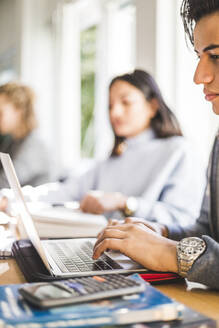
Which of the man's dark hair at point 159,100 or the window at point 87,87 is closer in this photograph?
the man's dark hair at point 159,100

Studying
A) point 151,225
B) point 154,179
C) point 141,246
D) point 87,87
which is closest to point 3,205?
point 154,179

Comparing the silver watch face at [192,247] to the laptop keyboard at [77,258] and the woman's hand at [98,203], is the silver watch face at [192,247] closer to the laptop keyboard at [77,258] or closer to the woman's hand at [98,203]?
the laptop keyboard at [77,258]

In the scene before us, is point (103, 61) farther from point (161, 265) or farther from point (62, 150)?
point (161, 265)

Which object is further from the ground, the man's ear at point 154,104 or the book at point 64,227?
the man's ear at point 154,104

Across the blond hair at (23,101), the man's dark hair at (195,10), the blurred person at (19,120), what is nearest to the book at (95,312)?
the man's dark hair at (195,10)

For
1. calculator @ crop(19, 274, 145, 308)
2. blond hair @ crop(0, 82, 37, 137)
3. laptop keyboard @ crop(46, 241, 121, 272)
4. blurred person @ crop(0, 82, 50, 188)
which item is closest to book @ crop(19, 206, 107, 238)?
laptop keyboard @ crop(46, 241, 121, 272)

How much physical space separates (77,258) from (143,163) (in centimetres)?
114

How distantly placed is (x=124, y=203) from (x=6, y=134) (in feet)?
6.37

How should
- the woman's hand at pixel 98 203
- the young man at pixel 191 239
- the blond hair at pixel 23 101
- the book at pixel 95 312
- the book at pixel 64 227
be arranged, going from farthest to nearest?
1. the blond hair at pixel 23 101
2. the woman's hand at pixel 98 203
3. the book at pixel 64 227
4. the young man at pixel 191 239
5. the book at pixel 95 312

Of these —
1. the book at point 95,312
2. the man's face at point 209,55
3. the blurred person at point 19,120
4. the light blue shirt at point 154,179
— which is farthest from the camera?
the blurred person at point 19,120

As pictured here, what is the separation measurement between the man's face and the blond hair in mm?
2232

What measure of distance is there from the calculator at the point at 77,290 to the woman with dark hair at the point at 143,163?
1014 mm

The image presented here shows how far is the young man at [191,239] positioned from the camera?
30.5 inches

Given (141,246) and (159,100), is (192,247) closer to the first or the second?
(141,246)
